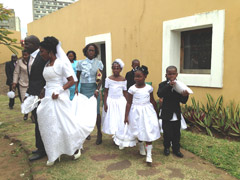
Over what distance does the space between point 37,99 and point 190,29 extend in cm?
418

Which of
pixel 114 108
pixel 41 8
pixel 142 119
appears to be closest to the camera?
pixel 142 119

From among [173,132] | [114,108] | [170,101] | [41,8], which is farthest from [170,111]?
[41,8]

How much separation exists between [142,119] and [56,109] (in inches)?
50.8

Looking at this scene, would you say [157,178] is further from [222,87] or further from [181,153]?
[222,87]

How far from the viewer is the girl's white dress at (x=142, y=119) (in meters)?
3.19

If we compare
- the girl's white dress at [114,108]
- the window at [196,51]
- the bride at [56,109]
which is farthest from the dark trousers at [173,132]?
the window at [196,51]

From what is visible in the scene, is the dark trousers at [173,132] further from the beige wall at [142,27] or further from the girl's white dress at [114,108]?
the beige wall at [142,27]

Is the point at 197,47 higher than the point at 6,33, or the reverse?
the point at 6,33

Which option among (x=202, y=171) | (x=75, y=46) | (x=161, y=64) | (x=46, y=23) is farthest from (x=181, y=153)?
(x=46, y=23)

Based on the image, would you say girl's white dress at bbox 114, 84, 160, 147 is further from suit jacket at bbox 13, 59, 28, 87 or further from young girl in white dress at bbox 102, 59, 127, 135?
suit jacket at bbox 13, 59, 28, 87

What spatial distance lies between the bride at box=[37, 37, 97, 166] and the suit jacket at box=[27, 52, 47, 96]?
0.17m

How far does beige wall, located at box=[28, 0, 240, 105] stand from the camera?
4609 millimetres

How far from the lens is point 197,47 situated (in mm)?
5547

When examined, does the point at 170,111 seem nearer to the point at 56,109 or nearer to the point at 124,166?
the point at 124,166
